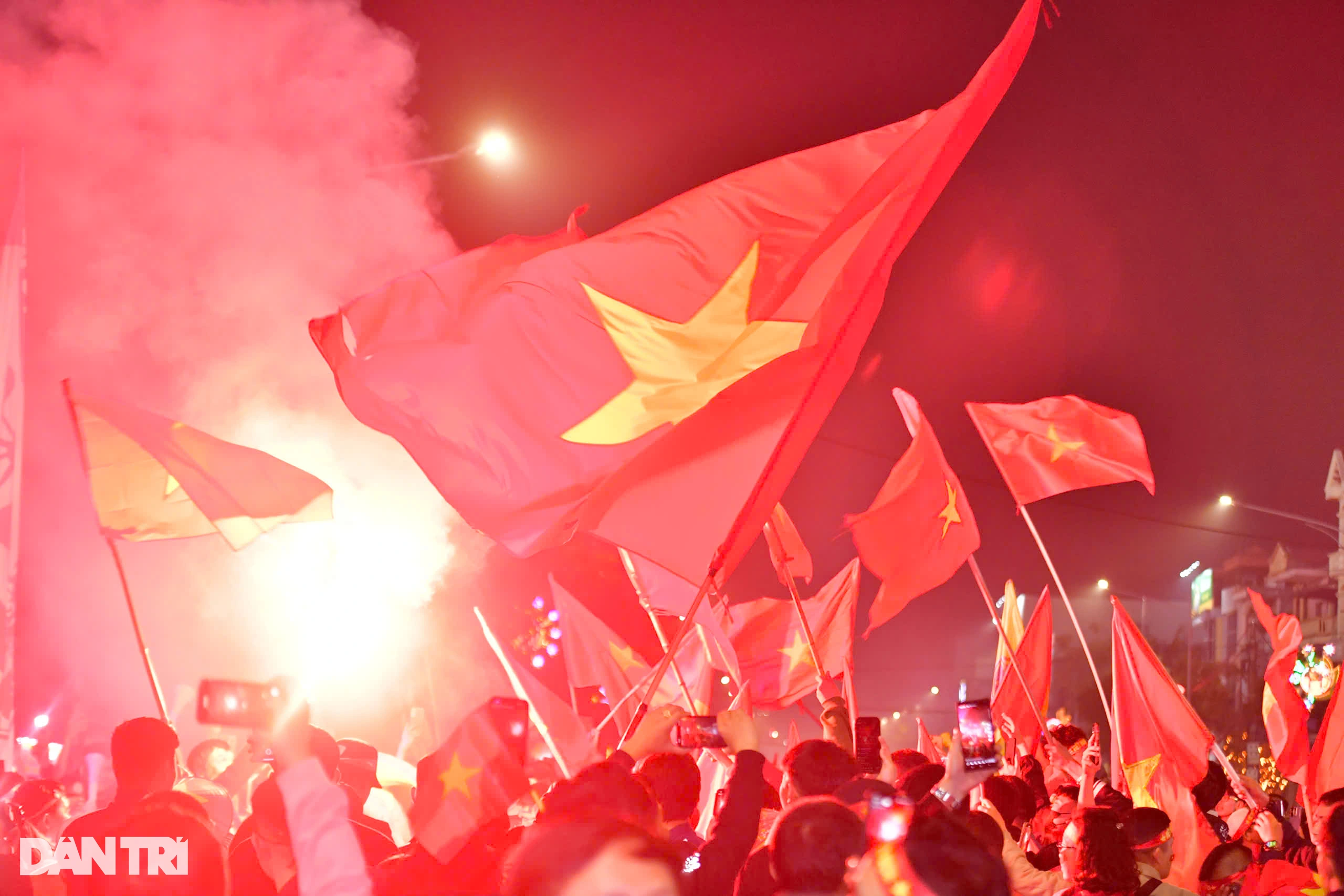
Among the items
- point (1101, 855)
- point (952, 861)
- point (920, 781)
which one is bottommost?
point (1101, 855)

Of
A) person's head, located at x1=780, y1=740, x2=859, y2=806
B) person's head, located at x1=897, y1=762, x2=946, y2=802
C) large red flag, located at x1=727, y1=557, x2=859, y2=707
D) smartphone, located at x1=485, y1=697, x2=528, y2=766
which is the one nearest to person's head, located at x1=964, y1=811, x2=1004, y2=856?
person's head, located at x1=897, y1=762, x2=946, y2=802

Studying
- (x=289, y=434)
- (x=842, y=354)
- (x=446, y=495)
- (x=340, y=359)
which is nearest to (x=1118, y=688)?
(x=842, y=354)

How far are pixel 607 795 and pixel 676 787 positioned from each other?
1.07 metres

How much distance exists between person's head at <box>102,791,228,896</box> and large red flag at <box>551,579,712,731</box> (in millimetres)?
6133

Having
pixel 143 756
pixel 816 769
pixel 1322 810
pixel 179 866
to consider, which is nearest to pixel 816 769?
pixel 816 769

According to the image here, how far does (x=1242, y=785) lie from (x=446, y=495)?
5.27 meters

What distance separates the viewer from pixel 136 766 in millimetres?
4367

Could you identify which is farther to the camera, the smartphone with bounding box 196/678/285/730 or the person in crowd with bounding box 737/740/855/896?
the person in crowd with bounding box 737/740/855/896

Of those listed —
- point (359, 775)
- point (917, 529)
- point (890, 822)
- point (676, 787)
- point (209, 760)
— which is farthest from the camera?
point (917, 529)

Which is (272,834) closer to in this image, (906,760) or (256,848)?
(256,848)

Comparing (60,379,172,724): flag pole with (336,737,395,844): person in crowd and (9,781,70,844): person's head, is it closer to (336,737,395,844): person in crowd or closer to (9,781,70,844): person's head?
(9,781,70,844): person's head

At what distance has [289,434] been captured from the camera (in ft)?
52.3

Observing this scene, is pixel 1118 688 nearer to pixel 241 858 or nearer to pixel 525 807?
pixel 525 807

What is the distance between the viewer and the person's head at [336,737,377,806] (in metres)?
6.13
